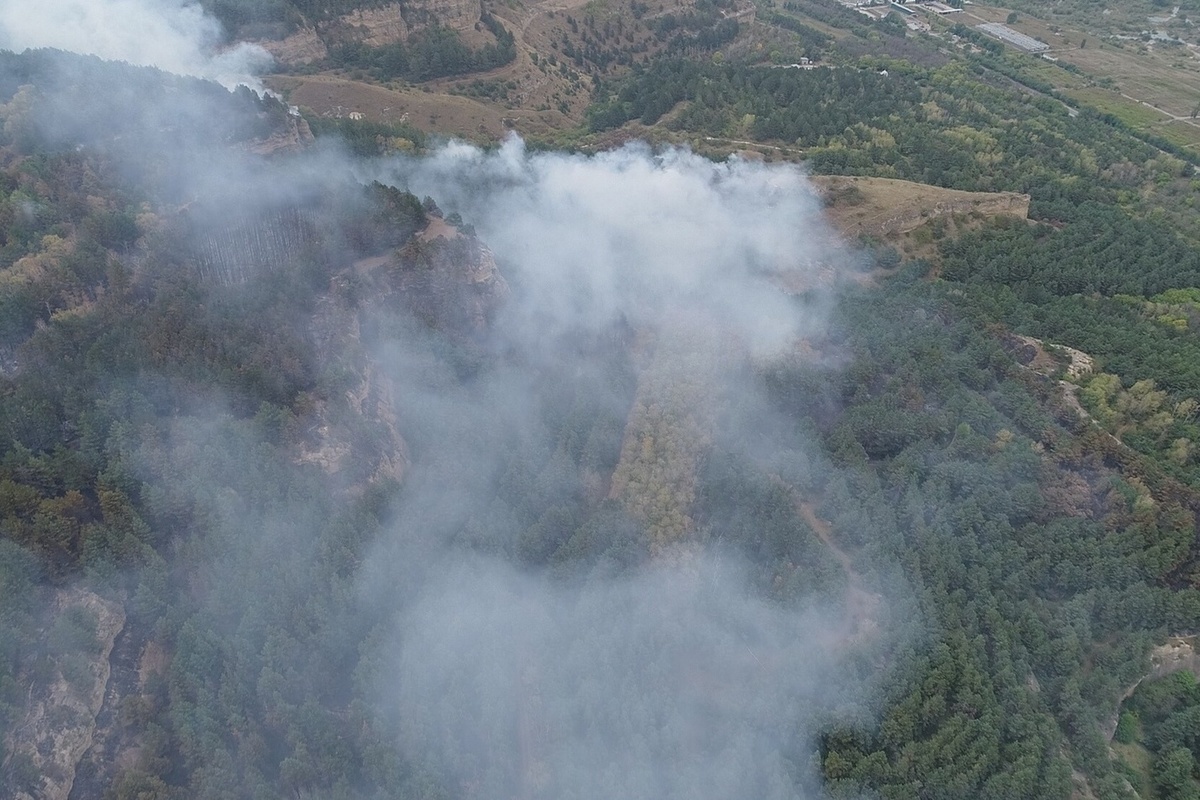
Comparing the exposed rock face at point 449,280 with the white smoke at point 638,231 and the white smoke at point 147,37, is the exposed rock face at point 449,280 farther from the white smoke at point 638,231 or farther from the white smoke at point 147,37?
the white smoke at point 147,37

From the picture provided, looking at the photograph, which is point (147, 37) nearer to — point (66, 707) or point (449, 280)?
point (449, 280)

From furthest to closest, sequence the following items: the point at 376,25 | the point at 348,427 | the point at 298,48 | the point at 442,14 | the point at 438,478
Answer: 1. the point at 442,14
2. the point at 376,25
3. the point at 298,48
4. the point at 438,478
5. the point at 348,427

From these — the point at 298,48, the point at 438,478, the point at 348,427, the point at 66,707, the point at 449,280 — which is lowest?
the point at 438,478

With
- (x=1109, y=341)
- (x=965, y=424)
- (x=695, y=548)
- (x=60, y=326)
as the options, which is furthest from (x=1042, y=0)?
(x=60, y=326)

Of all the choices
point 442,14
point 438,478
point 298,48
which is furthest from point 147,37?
point 438,478

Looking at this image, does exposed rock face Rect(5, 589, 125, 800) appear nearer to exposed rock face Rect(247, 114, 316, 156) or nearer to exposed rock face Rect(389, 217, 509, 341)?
exposed rock face Rect(389, 217, 509, 341)

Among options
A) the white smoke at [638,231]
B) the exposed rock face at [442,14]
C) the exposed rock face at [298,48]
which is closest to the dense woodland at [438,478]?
the white smoke at [638,231]

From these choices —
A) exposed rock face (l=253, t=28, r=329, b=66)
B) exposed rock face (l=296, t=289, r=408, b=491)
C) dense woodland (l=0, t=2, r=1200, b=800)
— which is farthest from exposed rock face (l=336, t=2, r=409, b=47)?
exposed rock face (l=296, t=289, r=408, b=491)
